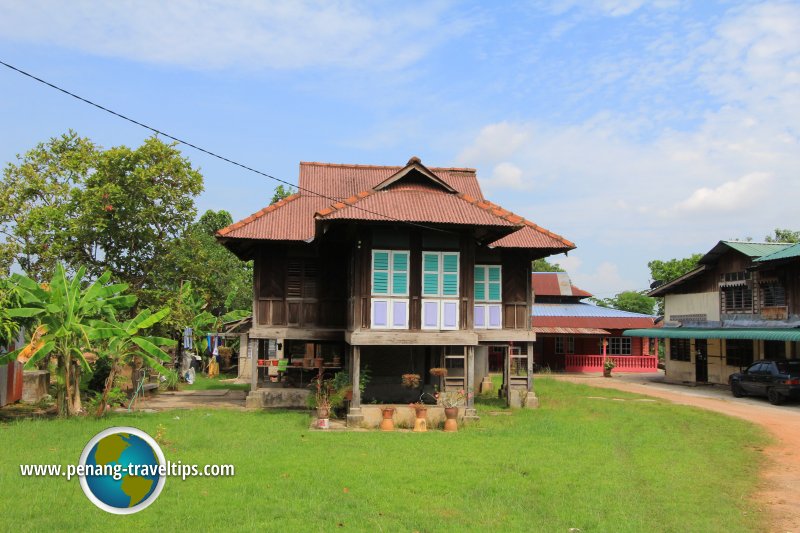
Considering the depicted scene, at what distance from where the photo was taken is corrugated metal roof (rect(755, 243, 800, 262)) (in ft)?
77.3

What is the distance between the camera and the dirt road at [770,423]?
9852 mm

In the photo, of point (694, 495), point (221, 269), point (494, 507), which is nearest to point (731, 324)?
point (694, 495)

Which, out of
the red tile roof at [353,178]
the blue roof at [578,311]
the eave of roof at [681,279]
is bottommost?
the blue roof at [578,311]

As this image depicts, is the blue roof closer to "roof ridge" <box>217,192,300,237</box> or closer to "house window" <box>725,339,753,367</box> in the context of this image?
"house window" <box>725,339,753,367</box>

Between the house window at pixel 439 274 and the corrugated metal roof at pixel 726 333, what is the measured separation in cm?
1235

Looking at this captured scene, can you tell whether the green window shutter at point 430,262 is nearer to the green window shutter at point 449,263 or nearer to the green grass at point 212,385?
the green window shutter at point 449,263

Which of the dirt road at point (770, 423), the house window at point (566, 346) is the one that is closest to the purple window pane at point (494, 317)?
the dirt road at point (770, 423)

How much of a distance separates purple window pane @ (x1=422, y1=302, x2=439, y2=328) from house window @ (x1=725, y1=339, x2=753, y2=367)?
54.0 feet

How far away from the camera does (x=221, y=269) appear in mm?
36062

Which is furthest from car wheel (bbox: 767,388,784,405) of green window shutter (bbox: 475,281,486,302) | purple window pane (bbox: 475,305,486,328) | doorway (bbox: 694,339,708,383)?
green window shutter (bbox: 475,281,486,302)

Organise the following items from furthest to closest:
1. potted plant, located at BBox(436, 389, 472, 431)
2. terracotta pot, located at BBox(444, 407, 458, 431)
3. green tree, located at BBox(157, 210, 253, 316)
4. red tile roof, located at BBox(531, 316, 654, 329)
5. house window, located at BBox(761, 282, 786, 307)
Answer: red tile roof, located at BBox(531, 316, 654, 329) → green tree, located at BBox(157, 210, 253, 316) → house window, located at BBox(761, 282, 786, 307) → potted plant, located at BBox(436, 389, 472, 431) → terracotta pot, located at BBox(444, 407, 458, 431)

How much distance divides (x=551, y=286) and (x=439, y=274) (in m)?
27.1

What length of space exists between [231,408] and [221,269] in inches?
658

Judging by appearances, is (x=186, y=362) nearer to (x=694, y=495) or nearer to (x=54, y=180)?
(x=54, y=180)
